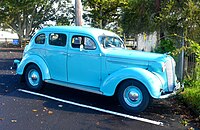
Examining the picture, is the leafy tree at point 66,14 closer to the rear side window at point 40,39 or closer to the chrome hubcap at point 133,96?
the rear side window at point 40,39

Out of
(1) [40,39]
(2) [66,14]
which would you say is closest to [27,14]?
(2) [66,14]

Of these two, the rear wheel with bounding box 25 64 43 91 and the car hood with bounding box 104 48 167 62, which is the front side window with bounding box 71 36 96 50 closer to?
the car hood with bounding box 104 48 167 62

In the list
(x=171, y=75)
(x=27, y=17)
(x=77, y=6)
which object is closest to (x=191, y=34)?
(x=171, y=75)

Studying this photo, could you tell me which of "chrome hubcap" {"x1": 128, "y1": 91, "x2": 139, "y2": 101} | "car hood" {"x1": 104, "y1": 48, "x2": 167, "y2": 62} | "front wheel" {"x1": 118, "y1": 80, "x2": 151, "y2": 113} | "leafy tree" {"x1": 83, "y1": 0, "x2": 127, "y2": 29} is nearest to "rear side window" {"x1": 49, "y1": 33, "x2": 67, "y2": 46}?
"car hood" {"x1": 104, "y1": 48, "x2": 167, "y2": 62}

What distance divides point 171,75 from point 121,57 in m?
1.36

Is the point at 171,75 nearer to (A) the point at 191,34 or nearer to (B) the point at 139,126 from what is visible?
(B) the point at 139,126

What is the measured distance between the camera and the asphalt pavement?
510 centimetres

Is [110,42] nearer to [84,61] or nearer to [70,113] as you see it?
[84,61]

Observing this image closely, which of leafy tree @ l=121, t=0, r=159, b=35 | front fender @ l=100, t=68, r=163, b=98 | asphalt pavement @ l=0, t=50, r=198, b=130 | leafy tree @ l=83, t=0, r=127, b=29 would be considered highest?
leafy tree @ l=83, t=0, r=127, b=29

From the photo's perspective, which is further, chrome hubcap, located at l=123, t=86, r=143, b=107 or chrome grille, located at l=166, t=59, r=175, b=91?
chrome grille, located at l=166, t=59, r=175, b=91

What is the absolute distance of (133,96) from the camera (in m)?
6.11

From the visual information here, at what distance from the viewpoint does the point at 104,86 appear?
21.0ft

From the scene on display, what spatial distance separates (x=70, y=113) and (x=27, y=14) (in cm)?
2636

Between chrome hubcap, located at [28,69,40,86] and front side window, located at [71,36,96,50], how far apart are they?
1.60 m
